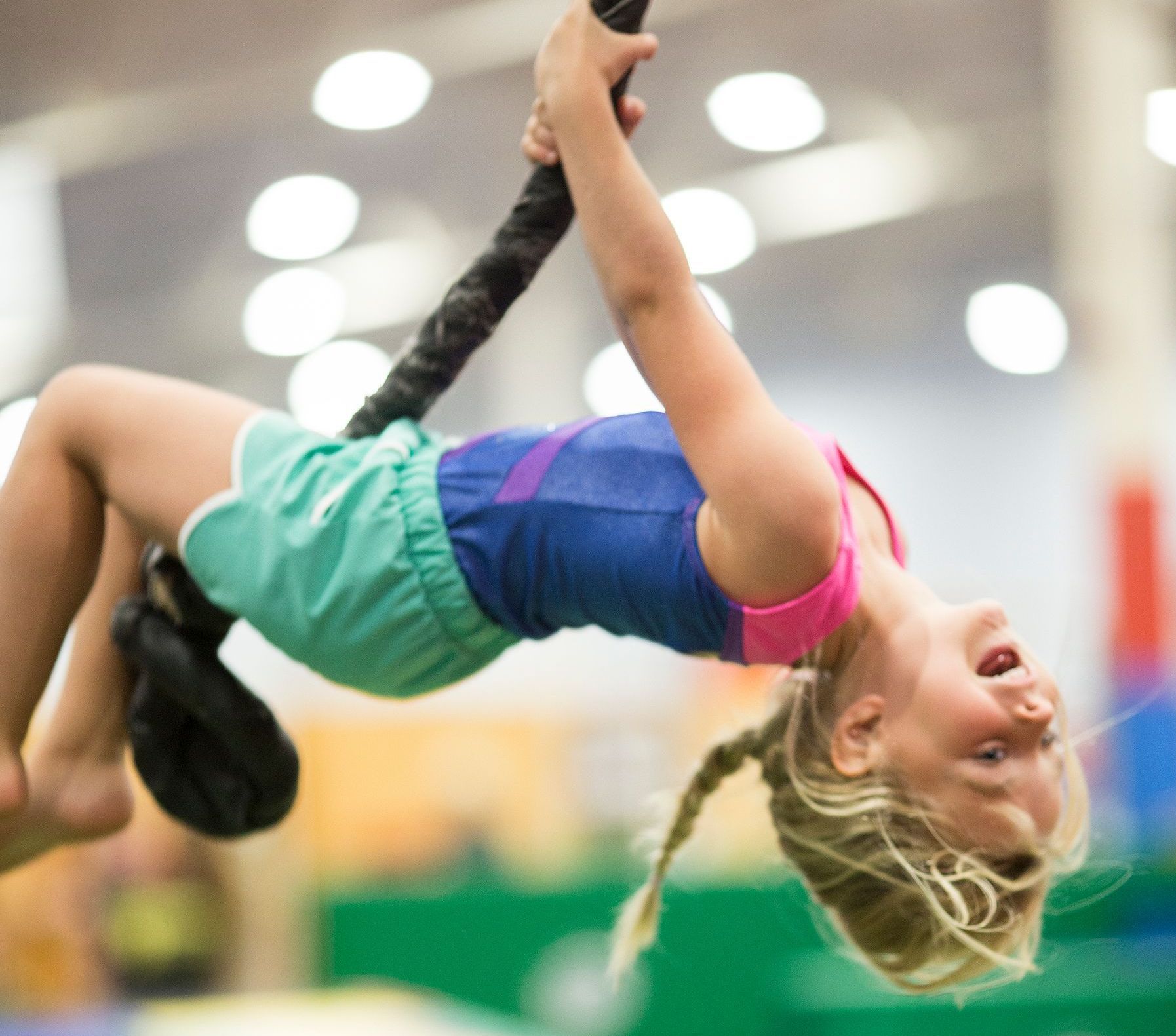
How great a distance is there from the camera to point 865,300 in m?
10.2

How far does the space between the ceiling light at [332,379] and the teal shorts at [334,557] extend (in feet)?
23.4

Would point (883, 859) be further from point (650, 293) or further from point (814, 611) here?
point (650, 293)

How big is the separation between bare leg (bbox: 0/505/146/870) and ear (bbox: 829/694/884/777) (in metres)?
0.90

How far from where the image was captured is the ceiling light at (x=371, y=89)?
6246 mm

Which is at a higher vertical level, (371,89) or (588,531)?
(371,89)

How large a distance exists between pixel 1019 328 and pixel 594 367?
2905 mm

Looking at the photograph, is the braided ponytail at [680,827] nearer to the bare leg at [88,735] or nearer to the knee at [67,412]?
the bare leg at [88,735]

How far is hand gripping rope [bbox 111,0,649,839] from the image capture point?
1.70 m

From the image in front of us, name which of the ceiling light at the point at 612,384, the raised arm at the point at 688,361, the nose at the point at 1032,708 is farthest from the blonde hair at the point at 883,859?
the ceiling light at the point at 612,384

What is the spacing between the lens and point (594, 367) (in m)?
8.88

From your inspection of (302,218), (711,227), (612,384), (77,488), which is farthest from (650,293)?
(612,384)

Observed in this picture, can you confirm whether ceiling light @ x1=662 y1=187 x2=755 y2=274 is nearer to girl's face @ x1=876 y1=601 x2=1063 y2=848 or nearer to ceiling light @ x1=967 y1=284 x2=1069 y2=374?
ceiling light @ x1=967 y1=284 x2=1069 y2=374

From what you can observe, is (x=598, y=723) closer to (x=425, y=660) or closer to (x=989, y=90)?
(x=989, y=90)

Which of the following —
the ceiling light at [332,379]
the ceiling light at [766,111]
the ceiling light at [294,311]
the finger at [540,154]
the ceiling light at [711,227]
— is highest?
the ceiling light at [766,111]
